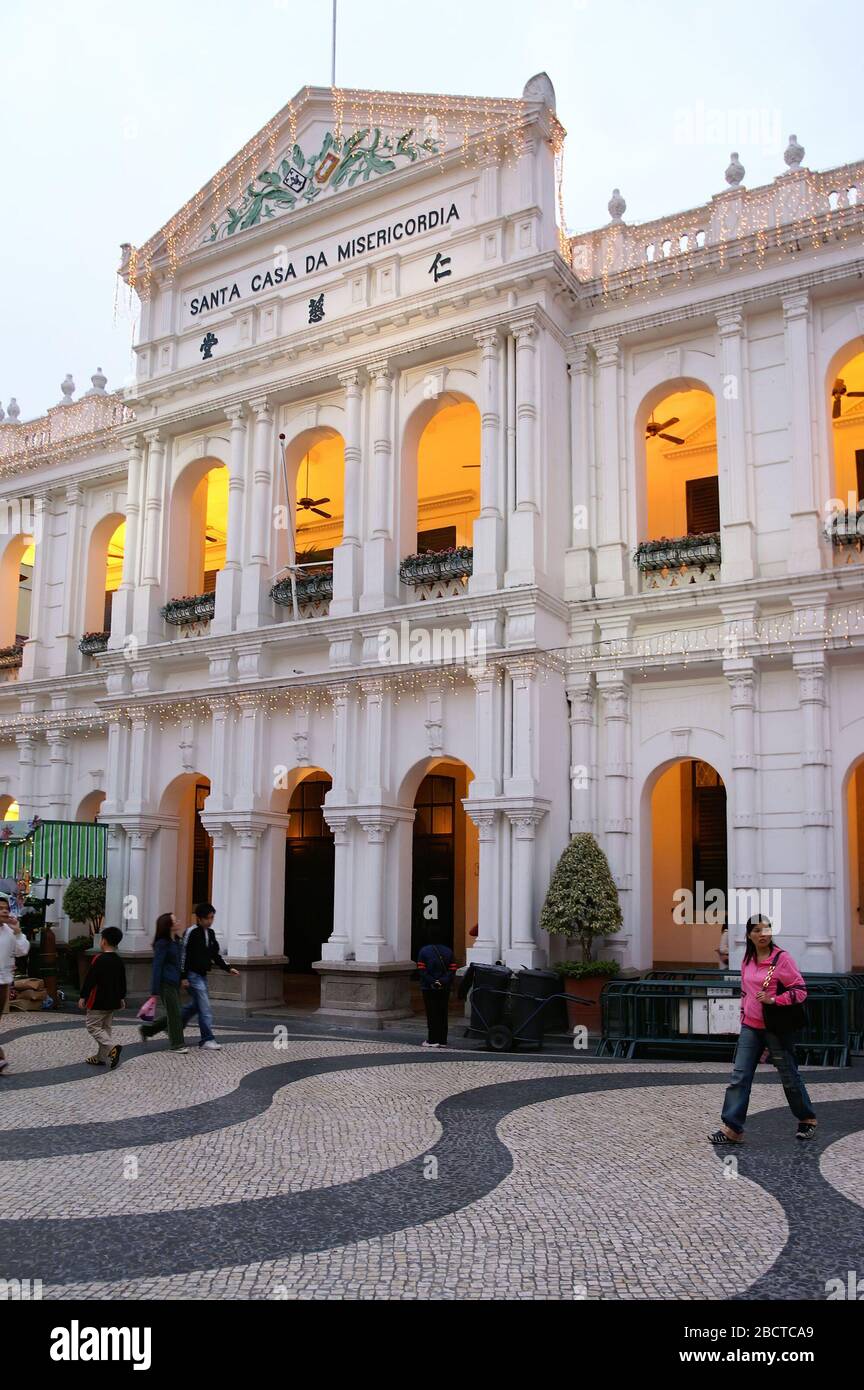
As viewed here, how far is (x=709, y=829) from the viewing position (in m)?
22.0

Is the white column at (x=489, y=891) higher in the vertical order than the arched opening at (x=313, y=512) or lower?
lower

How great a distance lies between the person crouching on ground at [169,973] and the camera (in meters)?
14.2

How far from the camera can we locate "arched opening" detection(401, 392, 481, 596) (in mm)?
19703

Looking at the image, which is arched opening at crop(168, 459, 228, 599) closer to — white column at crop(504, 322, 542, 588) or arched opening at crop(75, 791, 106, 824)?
arched opening at crop(75, 791, 106, 824)

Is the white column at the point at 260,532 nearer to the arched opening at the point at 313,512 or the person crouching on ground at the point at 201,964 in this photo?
the arched opening at the point at 313,512

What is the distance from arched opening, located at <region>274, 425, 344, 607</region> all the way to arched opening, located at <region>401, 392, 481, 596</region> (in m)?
1.74

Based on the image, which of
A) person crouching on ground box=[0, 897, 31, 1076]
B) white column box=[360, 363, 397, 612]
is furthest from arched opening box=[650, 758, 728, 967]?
person crouching on ground box=[0, 897, 31, 1076]

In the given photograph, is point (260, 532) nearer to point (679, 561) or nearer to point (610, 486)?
point (610, 486)

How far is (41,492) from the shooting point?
27.8 meters

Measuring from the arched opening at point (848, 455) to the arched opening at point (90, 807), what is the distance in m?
16.3

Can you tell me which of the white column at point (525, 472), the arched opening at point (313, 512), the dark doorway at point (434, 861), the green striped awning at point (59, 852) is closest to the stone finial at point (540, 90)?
the white column at point (525, 472)

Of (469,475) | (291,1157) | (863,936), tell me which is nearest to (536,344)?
(469,475)

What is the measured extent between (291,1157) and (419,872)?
53.0 feet
